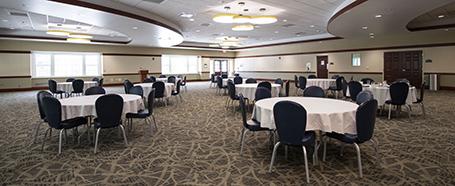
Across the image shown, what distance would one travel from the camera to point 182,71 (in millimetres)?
24344

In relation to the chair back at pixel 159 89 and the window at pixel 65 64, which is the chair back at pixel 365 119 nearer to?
the chair back at pixel 159 89

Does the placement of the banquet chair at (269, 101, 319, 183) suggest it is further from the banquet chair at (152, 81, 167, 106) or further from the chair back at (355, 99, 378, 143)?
the banquet chair at (152, 81, 167, 106)

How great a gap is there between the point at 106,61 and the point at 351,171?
19.4 m

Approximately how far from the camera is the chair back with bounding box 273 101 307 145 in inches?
120

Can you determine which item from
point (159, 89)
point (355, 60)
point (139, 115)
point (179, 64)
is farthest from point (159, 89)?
point (179, 64)

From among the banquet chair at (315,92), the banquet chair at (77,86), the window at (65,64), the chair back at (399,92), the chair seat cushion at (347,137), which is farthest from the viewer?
the window at (65,64)

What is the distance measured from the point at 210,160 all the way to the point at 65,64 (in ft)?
59.9

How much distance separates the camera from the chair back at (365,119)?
3109 mm

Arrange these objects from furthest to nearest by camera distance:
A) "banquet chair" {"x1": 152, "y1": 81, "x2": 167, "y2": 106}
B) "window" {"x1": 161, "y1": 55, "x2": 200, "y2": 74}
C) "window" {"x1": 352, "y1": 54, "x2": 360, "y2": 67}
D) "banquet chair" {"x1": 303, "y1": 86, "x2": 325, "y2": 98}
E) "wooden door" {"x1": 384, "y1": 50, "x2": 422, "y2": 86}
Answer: "window" {"x1": 161, "y1": 55, "x2": 200, "y2": 74}
"window" {"x1": 352, "y1": 54, "x2": 360, "y2": 67}
"wooden door" {"x1": 384, "y1": 50, "x2": 422, "y2": 86}
"banquet chair" {"x1": 152, "y1": 81, "x2": 167, "y2": 106}
"banquet chair" {"x1": 303, "y1": 86, "x2": 325, "y2": 98}

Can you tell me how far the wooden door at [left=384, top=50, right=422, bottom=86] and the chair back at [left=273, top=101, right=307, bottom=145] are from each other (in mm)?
14970

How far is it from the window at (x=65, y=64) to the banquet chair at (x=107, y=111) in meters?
16.5

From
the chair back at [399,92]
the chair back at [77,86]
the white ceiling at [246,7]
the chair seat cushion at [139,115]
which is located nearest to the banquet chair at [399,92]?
the chair back at [399,92]

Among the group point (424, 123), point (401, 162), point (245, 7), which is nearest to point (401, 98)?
point (424, 123)

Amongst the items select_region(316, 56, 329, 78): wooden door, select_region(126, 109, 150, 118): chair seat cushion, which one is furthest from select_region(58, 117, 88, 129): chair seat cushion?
select_region(316, 56, 329, 78): wooden door
